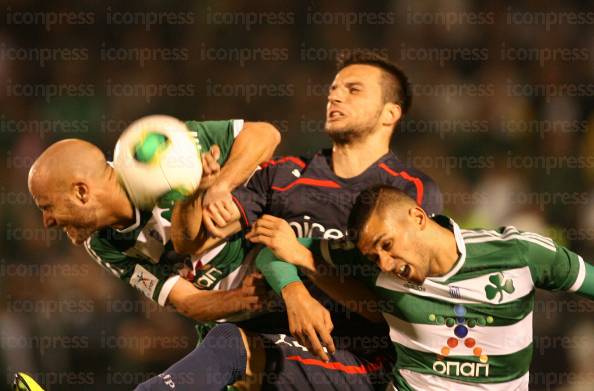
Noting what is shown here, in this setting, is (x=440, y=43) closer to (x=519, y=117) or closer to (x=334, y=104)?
(x=519, y=117)

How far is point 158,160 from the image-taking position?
88.2 inches

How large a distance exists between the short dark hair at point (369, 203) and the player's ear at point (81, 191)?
759 millimetres

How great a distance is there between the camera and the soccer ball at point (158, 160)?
2248 mm

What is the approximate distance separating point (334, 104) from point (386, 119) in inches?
8.2

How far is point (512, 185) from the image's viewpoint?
3705 millimetres

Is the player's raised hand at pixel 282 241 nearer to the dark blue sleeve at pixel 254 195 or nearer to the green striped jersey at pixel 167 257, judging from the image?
the dark blue sleeve at pixel 254 195

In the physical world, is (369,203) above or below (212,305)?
above

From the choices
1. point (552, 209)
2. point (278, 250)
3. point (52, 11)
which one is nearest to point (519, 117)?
point (552, 209)

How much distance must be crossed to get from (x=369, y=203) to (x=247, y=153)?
59 centimetres

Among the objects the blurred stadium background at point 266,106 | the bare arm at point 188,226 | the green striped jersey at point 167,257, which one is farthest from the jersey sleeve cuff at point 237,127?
the blurred stadium background at point 266,106

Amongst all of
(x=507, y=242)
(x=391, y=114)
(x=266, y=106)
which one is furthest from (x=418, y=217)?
(x=266, y=106)

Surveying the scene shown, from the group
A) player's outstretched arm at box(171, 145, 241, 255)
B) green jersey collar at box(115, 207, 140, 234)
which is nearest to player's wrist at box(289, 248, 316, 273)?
player's outstretched arm at box(171, 145, 241, 255)

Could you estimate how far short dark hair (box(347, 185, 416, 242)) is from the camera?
7.01 ft

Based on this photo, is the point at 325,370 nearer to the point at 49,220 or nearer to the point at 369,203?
the point at 369,203
